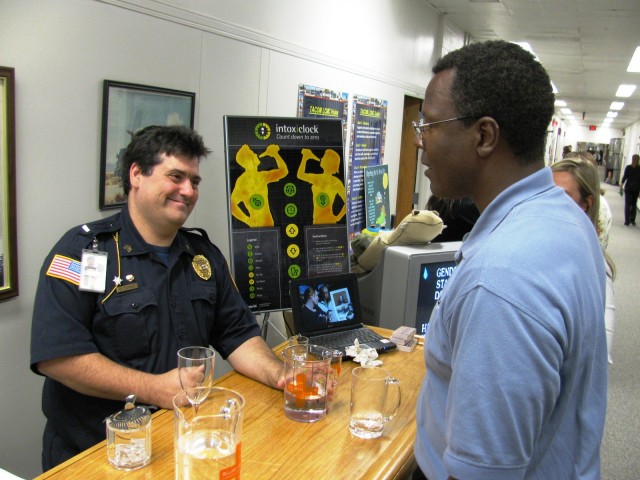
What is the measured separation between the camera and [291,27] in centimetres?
326

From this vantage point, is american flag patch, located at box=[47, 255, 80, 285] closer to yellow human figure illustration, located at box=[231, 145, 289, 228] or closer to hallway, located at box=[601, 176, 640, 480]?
yellow human figure illustration, located at box=[231, 145, 289, 228]

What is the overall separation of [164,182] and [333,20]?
2.48 metres

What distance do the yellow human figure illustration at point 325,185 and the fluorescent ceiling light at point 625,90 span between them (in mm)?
9533

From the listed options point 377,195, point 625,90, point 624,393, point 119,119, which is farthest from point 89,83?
point 625,90

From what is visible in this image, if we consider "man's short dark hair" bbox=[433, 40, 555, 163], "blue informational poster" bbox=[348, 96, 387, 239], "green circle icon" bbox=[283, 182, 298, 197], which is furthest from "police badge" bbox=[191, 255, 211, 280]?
"blue informational poster" bbox=[348, 96, 387, 239]

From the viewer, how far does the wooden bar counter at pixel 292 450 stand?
112cm

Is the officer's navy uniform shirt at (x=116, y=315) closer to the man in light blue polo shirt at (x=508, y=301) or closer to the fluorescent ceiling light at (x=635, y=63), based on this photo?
the man in light blue polo shirt at (x=508, y=301)

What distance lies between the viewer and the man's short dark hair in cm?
92

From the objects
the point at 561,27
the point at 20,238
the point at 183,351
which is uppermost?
the point at 561,27

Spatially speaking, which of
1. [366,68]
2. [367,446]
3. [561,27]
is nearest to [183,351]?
[367,446]

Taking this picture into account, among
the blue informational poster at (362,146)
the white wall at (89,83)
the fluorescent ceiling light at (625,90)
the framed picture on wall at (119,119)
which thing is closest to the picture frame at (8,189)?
the white wall at (89,83)

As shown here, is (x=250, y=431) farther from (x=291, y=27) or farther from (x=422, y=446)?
(x=291, y=27)

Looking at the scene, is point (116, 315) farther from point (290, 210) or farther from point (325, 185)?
point (325, 185)

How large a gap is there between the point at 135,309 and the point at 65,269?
0.23m
